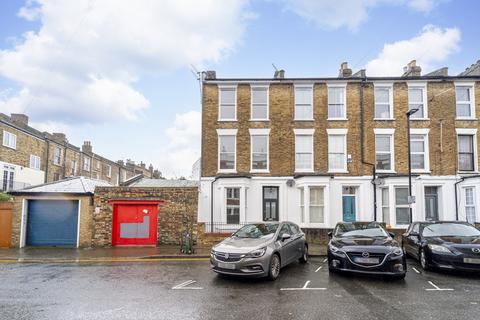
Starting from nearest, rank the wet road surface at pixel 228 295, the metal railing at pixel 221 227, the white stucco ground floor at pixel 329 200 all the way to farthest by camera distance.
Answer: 1. the wet road surface at pixel 228 295
2. the white stucco ground floor at pixel 329 200
3. the metal railing at pixel 221 227

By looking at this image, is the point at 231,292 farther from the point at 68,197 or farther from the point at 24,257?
the point at 68,197

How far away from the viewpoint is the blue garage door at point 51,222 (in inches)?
608

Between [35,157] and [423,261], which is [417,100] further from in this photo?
[35,157]

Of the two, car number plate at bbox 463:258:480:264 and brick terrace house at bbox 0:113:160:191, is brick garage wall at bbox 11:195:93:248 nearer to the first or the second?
brick terrace house at bbox 0:113:160:191

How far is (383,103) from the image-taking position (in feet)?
60.1

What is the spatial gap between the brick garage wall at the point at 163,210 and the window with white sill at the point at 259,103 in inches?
237

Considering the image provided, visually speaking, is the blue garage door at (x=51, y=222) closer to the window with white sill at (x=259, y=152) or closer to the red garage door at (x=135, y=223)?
the red garage door at (x=135, y=223)

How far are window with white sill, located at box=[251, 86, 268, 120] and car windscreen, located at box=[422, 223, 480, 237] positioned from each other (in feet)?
35.0

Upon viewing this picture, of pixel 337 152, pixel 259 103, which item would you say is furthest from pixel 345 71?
pixel 259 103

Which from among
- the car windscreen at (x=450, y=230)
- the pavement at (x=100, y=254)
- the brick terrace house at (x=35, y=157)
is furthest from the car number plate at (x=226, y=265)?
the brick terrace house at (x=35, y=157)

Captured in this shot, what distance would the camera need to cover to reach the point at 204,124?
18.3 metres

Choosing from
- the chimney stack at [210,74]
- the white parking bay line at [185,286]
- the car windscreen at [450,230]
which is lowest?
the white parking bay line at [185,286]

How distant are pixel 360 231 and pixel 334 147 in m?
9.05

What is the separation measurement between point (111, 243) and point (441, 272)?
45.2 feet
